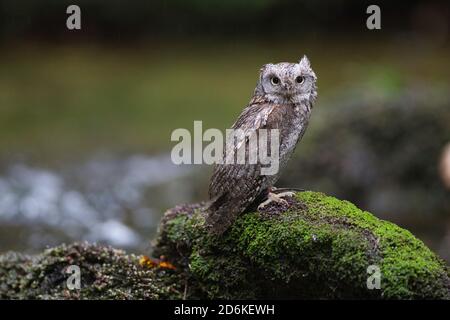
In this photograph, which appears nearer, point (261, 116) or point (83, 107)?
point (261, 116)

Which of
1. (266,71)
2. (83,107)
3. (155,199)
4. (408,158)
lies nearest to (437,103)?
(408,158)

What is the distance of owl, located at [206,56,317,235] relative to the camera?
4.55 metres

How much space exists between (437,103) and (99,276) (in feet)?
17.7

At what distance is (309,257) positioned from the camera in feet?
14.2

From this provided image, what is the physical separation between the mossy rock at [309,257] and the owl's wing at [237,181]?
4.1 inches

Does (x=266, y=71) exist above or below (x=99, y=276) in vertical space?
above

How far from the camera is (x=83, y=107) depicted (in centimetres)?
1271

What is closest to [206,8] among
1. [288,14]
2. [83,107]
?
[288,14]

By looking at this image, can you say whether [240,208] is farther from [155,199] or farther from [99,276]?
[155,199]

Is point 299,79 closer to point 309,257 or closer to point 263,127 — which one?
point 263,127

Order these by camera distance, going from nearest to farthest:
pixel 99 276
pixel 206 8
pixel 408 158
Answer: pixel 99 276, pixel 408 158, pixel 206 8

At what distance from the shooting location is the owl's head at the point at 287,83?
4.56m
